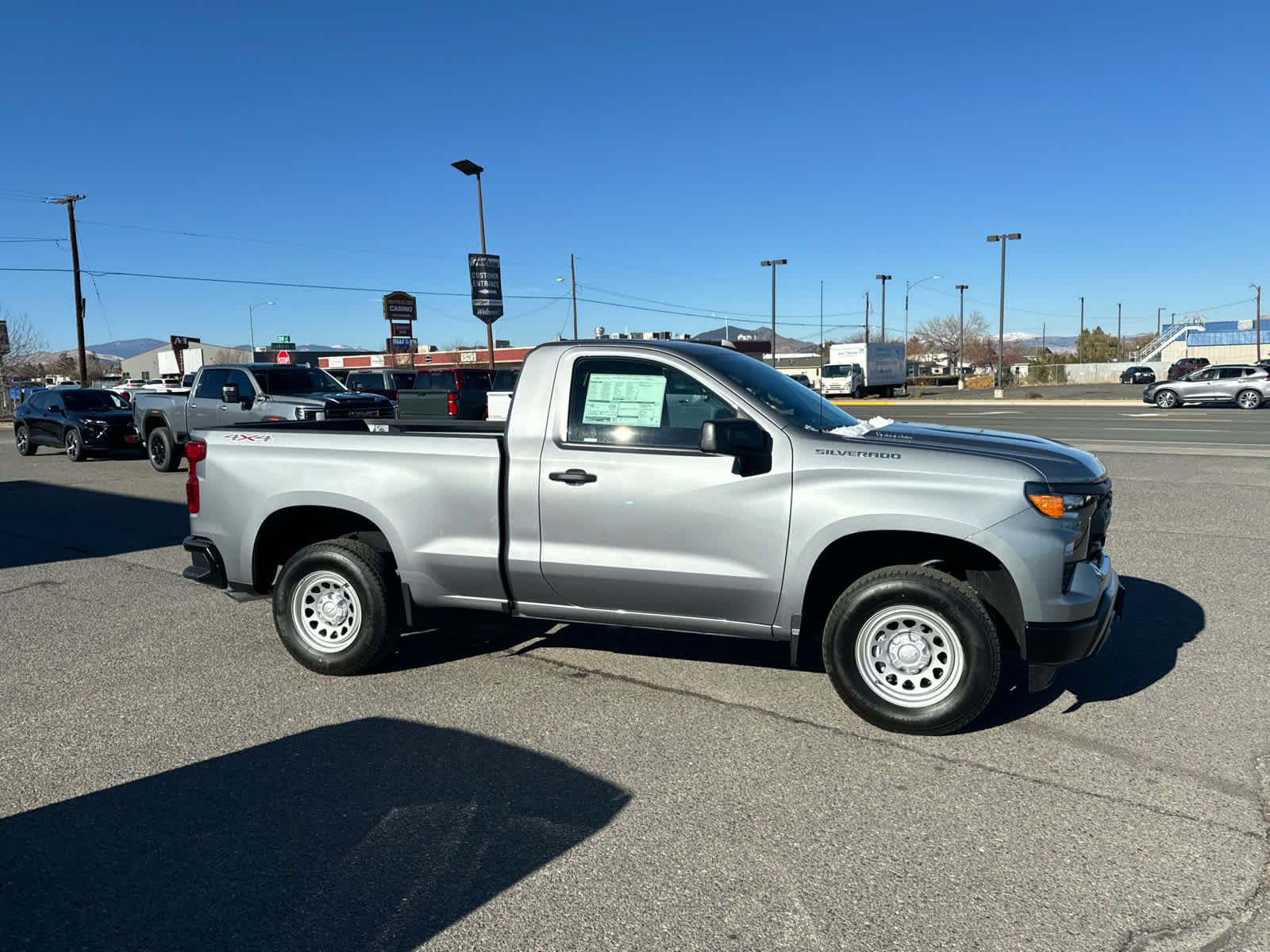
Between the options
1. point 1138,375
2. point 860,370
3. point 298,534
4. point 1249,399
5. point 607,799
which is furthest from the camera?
point 1138,375

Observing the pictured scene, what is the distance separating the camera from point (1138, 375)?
65.1 meters

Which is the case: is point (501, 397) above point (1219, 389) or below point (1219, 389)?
above

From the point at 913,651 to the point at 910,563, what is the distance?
49cm

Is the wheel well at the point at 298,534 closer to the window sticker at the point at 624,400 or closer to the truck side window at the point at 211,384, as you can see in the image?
the window sticker at the point at 624,400

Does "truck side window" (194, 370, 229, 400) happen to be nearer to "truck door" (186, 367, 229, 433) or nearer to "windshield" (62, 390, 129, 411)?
"truck door" (186, 367, 229, 433)

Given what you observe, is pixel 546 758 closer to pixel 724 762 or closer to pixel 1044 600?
pixel 724 762

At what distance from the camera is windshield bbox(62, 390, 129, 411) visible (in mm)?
19719

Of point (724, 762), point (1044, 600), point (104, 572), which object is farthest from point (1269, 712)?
point (104, 572)

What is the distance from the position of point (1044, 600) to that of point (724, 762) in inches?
63.0

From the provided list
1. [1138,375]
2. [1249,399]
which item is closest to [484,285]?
[1249,399]

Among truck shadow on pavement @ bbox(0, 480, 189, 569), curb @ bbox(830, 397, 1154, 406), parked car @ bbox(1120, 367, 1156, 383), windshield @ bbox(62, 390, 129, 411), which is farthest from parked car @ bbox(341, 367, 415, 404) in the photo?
parked car @ bbox(1120, 367, 1156, 383)

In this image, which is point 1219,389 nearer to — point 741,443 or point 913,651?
point 913,651

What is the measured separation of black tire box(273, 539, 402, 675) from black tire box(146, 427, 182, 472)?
489 inches

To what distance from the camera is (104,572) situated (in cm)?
840
